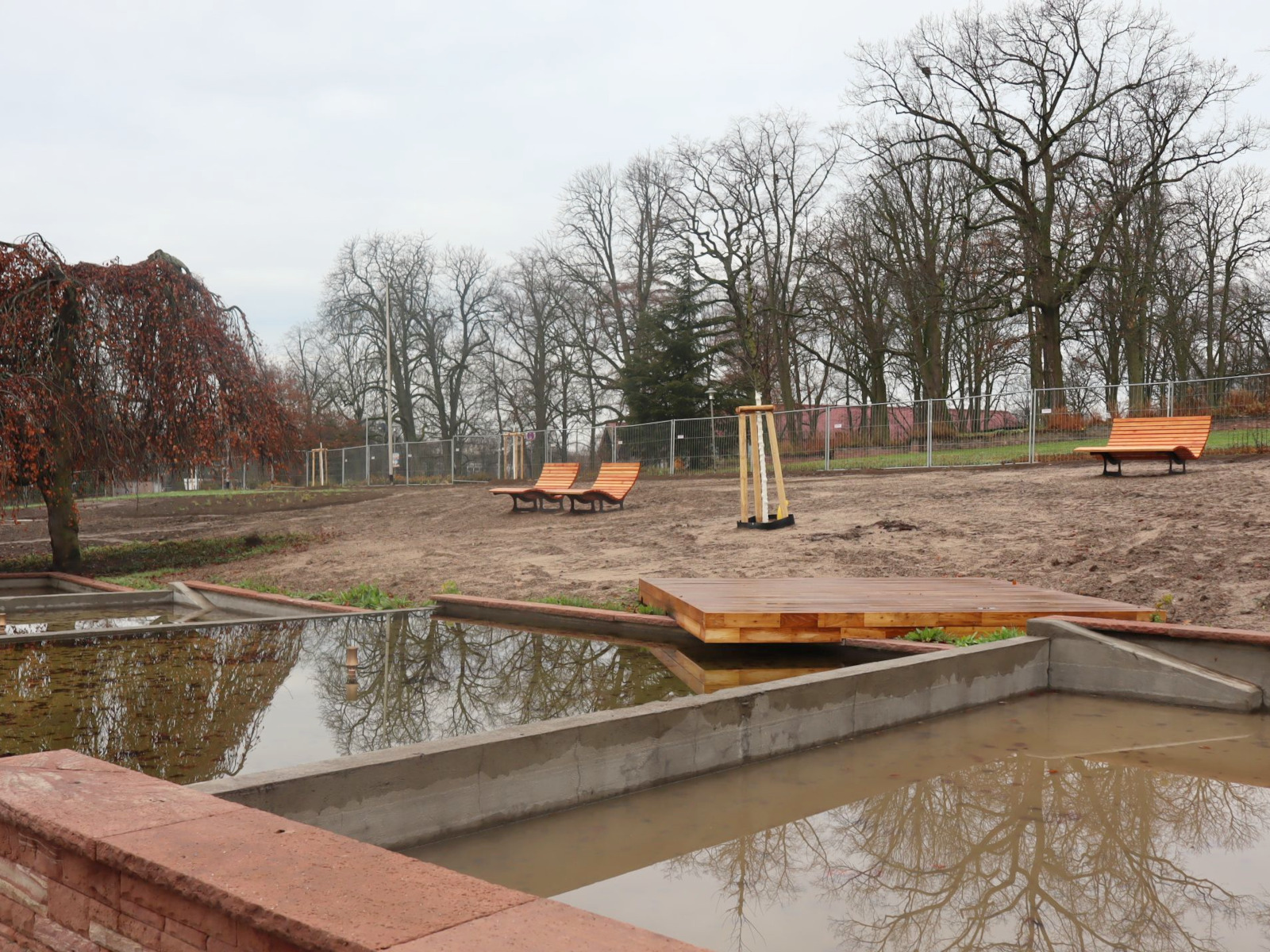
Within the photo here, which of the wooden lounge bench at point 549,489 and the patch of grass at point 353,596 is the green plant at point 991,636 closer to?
the patch of grass at point 353,596

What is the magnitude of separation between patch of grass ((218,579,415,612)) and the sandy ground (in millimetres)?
352

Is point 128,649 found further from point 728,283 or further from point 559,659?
point 728,283

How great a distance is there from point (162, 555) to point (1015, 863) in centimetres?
1492

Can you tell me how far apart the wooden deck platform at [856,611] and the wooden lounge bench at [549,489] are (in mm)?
10349

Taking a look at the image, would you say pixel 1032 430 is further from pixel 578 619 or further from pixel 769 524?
pixel 578 619

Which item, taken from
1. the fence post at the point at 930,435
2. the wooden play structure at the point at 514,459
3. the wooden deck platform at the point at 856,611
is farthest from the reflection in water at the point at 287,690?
the wooden play structure at the point at 514,459

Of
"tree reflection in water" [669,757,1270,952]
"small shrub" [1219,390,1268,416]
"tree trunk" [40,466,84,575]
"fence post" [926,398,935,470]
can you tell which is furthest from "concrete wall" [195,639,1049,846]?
"fence post" [926,398,935,470]

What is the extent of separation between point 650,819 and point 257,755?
217 cm

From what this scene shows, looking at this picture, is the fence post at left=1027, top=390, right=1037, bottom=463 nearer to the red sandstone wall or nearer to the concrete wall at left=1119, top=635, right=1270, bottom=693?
the concrete wall at left=1119, top=635, right=1270, bottom=693

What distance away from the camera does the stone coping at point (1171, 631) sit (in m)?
5.75

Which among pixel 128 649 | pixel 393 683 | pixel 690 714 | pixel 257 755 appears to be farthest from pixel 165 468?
pixel 690 714

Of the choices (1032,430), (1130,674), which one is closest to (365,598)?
(1130,674)

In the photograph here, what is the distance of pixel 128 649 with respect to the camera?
7.75 m

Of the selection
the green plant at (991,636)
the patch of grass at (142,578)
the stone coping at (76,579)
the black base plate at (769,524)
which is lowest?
the patch of grass at (142,578)
